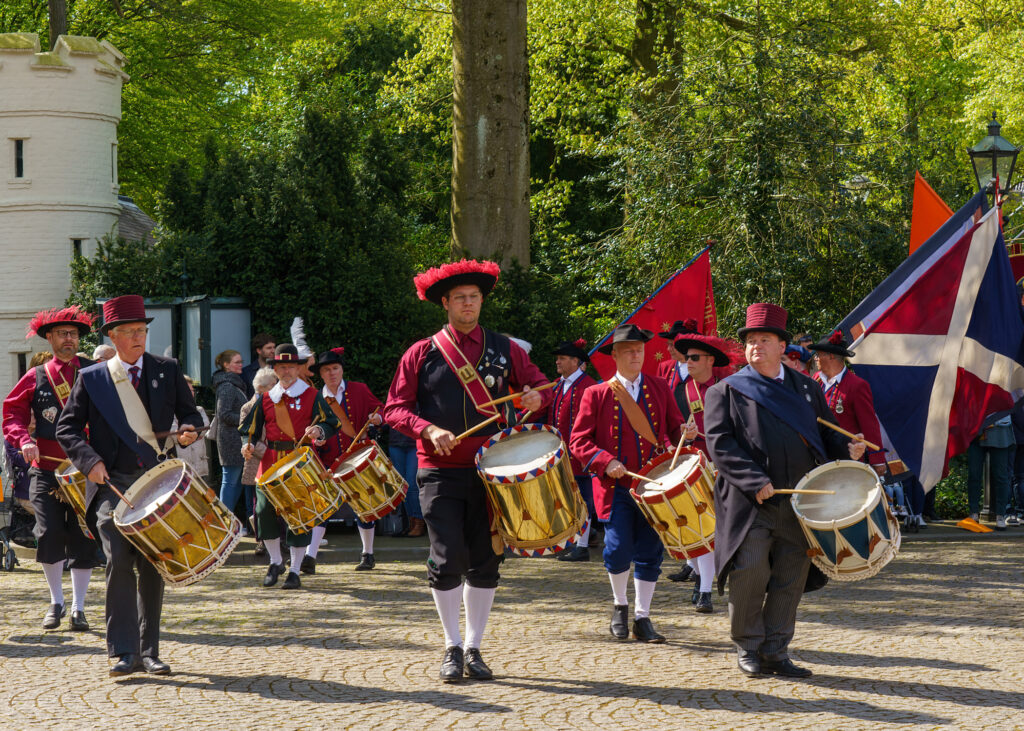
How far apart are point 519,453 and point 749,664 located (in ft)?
5.50

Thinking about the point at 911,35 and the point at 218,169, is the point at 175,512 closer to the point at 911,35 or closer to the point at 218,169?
the point at 218,169

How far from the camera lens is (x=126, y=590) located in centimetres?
735

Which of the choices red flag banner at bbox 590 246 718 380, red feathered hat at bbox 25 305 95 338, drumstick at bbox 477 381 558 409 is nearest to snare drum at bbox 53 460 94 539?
red feathered hat at bbox 25 305 95 338

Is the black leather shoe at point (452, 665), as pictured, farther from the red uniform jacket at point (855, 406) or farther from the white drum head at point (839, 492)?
the red uniform jacket at point (855, 406)

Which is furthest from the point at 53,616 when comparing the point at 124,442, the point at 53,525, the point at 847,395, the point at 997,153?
the point at 997,153

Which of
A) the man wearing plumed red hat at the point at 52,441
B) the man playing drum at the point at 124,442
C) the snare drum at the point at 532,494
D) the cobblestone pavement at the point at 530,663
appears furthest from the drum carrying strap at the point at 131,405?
the snare drum at the point at 532,494

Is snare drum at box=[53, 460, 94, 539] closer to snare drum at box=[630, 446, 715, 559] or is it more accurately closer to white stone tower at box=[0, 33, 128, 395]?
snare drum at box=[630, 446, 715, 559]

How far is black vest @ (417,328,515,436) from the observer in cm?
737

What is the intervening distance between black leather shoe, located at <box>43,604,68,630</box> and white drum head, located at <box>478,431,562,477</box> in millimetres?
3667

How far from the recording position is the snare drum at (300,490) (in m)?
10.5

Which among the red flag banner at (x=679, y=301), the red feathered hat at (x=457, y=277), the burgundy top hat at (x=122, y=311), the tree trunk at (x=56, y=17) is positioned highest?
the tree trunk at (x=56, y=17)

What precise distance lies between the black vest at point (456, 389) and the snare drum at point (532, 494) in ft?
0.78

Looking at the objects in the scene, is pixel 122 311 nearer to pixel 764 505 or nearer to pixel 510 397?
pixel 510 397

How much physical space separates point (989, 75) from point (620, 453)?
25.1m
